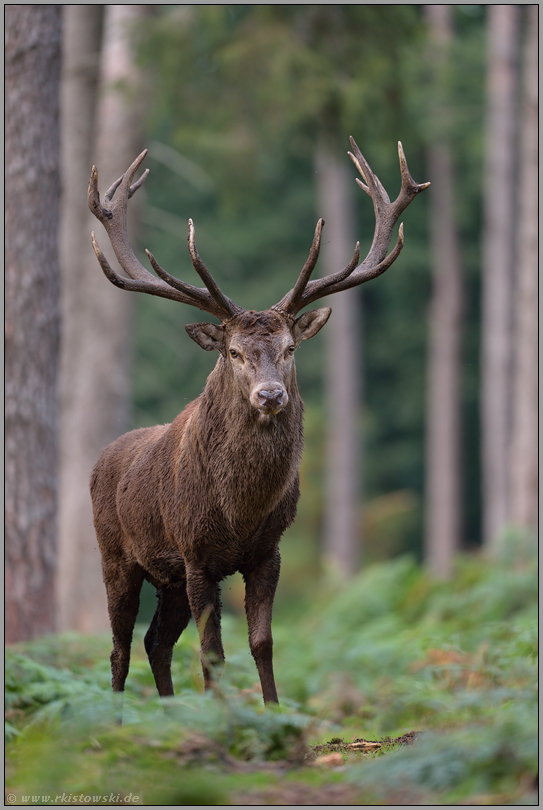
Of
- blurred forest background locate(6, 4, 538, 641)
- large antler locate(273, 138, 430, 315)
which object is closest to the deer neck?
large antler locate(273, 138, 430, 315)

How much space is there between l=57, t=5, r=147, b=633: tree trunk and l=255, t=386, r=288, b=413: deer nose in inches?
323

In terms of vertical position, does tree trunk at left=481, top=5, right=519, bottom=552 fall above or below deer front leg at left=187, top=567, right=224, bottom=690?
above

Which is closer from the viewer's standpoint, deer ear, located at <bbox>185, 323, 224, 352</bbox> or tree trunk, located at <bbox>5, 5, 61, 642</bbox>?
deer ear, located at <bbox>185, 323, 224, 352</bbox>

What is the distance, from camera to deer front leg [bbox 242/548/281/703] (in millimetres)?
5418

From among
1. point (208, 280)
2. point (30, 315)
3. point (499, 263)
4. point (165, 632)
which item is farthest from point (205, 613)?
point (499, 263)

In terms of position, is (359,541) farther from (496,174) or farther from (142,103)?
(142,103)

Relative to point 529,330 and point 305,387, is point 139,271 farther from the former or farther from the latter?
point 305,387

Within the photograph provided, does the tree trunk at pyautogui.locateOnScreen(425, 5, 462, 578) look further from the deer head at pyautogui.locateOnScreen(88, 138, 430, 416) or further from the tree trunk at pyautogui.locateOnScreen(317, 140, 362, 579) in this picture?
the deer head at pyautogui.locateOnScreen(88, 138, 430, 416)

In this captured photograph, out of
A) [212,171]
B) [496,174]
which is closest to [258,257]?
[496,174]

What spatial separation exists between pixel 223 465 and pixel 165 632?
4.96ft

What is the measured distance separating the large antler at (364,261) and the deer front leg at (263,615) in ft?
5.00

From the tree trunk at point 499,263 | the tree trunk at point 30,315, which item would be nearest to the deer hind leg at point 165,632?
the tree trunk at point 30,315

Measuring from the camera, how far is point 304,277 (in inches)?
211

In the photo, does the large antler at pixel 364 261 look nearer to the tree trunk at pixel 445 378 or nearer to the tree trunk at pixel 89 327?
the tree trunk at pixel 89 327
